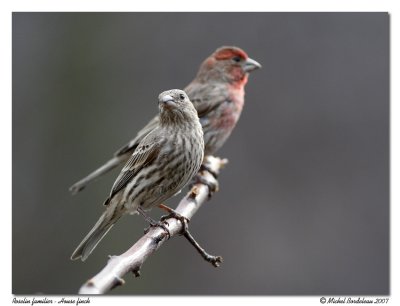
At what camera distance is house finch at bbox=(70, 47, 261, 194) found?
27.9ft

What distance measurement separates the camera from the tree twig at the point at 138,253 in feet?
13.1

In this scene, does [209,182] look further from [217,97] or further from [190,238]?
[190,238]

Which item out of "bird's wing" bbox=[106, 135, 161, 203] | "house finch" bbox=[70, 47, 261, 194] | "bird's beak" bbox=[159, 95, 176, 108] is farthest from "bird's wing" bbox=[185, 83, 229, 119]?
"bird's beak" bbox=[159, 95, 176, 108]

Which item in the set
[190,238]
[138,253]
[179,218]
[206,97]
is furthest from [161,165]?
[206,97]

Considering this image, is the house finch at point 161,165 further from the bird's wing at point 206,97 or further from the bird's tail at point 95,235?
the bird's wing at point 206,97

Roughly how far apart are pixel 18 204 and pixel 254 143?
4506 mm

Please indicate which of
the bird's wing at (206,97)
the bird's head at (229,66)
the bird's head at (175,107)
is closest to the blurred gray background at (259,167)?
the bird's head at (229,66)

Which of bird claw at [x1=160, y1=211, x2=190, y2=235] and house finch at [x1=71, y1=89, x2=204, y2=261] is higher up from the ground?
house finch at [x1=71, y1=89, x2=204, y2=261]

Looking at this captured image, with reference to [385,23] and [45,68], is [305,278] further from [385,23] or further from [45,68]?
[45,68]

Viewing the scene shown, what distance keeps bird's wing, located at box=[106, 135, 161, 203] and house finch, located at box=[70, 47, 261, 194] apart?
181 cm

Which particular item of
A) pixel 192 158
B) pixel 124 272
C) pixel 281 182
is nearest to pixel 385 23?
pixel 281 182

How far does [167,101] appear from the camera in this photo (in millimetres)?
5406

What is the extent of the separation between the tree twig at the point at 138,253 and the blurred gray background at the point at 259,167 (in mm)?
5044

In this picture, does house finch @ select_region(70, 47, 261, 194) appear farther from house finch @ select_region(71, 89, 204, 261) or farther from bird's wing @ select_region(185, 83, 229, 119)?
house finch @ select_region(71, 89, 204, 261)
